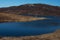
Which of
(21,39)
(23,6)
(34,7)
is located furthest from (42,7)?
(21,39)

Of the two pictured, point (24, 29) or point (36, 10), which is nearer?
point (24, 29)

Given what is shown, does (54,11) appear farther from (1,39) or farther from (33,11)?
(1,39)

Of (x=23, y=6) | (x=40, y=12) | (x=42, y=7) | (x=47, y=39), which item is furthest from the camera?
(x=23, y=6)

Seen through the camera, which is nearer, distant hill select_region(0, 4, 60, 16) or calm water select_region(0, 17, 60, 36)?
calm water select_region(0, 17, 60, 36)

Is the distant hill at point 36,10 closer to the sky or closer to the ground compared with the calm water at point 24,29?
closer to the sky

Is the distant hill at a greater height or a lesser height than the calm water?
greater

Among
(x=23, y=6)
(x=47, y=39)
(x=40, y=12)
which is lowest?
(x=47, y=39)

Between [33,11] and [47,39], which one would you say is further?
[33,11]

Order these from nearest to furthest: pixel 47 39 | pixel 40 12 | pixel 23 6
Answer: pixel 47 39, pixel 40 12, pixel 23 6

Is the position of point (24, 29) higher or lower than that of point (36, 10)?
lower

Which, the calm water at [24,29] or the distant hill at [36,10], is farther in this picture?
the distant hill at [36,10]

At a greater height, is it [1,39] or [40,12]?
[40,12]
